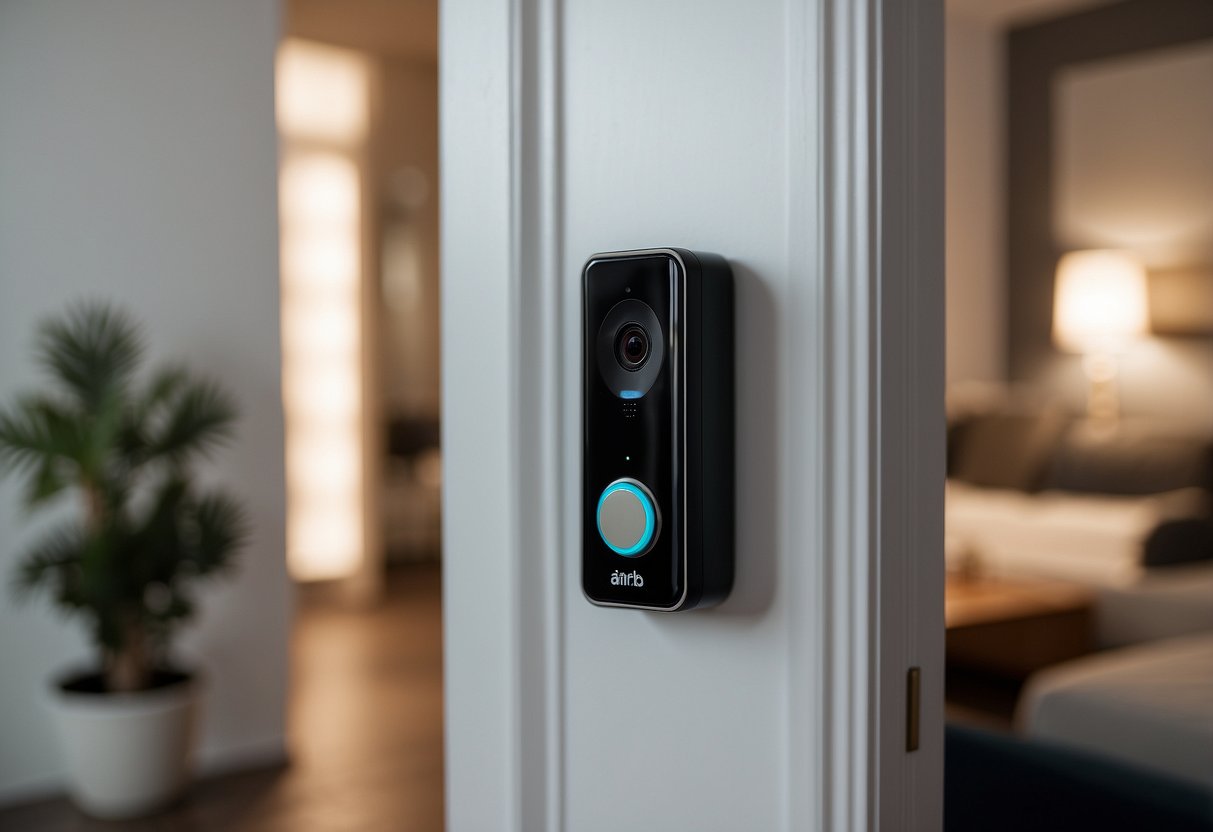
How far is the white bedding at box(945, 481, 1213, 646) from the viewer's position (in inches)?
148

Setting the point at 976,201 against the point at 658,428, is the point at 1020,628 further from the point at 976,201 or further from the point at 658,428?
the point at 658,428

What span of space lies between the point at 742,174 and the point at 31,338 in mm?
2856

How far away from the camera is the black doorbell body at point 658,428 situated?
772 mm

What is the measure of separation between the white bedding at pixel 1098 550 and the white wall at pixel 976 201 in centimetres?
111

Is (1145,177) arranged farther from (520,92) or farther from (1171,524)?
(520,92)

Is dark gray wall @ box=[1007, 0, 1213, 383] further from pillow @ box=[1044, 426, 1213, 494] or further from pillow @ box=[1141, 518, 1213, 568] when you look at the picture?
pillow @ box=[1141, 518, 1213, 568]

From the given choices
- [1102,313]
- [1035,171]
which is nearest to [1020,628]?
[1102,313]

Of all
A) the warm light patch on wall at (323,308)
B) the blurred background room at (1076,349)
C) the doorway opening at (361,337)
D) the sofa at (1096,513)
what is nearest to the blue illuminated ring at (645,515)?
the blurred background room at (1076,349)

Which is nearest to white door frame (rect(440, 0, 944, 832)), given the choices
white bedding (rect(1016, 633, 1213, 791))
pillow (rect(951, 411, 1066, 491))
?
white bedding (rect(1016, 633, 1213, 791))

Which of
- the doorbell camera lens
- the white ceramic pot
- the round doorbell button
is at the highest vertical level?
the doorbell camera lens

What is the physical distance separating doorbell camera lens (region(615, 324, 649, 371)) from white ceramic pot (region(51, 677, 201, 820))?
8.34 ft

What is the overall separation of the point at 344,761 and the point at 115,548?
1.00 metres

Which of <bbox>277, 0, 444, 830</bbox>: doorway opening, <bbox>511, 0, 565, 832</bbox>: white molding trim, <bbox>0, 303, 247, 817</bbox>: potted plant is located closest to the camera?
<bbox>511, 0, 565, 832</bbox>: white molding trim

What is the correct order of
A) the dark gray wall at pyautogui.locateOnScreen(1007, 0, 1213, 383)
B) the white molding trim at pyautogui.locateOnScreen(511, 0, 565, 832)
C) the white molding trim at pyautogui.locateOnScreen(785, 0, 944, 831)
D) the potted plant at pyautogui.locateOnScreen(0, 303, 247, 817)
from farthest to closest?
the dark gray wall at pyautogui.locateOnScreen(1007, 0, 1213, 383) < the potted plant at pyautogui.locateOnScreen(0, 303, 247, 817) < the white molding trim at pyautogui.locateOnScreen(511, 0, 565, 832) < the white molding trim at pyautogui.locateOnScreen(785, 0, 944, 831)
